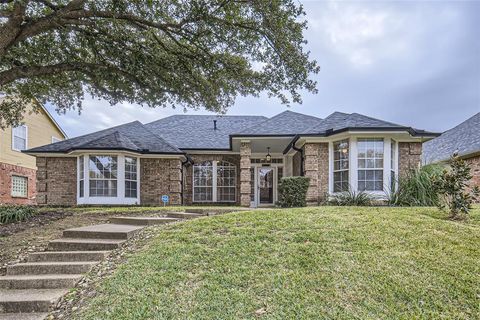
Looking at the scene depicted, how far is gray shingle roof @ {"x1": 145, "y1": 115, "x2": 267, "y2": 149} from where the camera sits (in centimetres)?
1617

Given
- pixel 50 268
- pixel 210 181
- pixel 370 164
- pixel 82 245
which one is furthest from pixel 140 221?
pixel 210 181

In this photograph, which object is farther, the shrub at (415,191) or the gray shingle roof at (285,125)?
the gray shingle roof at (285,125)

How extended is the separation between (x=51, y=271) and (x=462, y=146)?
1705 cm

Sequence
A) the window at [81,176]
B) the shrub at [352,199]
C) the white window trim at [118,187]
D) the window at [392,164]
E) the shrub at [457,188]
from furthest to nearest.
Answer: the window at [81,176]
the white window trim at [118,187]
the window at [392,164]
the shrub at [352,199]
the shrub at [457,188]

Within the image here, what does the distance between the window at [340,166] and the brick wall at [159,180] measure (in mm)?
7178

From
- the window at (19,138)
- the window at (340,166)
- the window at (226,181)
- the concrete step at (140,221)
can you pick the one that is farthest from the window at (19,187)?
the window at (340,166)

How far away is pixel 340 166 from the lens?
11164mm

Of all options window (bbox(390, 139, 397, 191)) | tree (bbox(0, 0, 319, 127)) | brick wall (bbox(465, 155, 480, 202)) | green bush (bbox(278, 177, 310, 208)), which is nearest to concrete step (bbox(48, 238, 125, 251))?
tree (bbox(0, 0, 319, 127))

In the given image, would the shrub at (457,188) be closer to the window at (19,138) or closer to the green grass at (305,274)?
the green grass at (305,274)

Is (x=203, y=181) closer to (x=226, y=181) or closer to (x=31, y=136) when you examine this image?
(x=226, y=181)

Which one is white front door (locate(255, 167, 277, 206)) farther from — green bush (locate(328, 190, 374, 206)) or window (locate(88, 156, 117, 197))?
window (locate(88, 156, 117, 197))

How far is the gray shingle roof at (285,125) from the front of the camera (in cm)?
1259

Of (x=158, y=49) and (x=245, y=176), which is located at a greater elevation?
(x=158, y=49)

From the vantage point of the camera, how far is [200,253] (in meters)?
4.58
